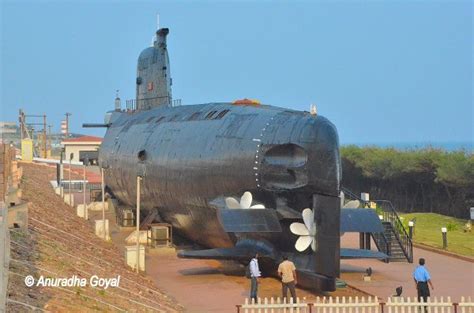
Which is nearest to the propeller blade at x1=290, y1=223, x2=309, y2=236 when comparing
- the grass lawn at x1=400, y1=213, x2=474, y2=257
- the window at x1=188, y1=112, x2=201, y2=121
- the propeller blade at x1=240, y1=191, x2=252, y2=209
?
the propeller blade at x1=240, y1=191, x2=252, y2=209

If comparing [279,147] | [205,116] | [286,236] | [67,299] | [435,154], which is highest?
[435,154]

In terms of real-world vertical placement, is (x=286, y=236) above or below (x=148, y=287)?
above

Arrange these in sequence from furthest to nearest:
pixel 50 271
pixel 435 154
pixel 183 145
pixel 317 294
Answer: pixel 435 154 → pixel 183 145 → pixel 317 294 → pixel 50 271

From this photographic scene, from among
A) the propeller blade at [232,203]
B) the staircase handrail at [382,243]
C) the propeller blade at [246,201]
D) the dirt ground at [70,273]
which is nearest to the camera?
the dirt ground at [70,273]

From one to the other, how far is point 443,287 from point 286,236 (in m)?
4.52

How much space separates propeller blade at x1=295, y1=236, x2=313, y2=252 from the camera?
17250mm

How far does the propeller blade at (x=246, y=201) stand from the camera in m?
18.6

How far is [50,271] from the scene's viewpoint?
580 inches

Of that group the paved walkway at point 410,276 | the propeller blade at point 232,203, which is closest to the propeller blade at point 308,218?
the propeller blade at point 232,203

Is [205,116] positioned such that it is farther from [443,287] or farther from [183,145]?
[443,287]

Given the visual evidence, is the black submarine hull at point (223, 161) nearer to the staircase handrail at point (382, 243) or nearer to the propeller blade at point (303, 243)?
the propeller blade at point (303, 243)

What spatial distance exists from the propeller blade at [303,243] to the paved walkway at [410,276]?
Answer: 2266mm

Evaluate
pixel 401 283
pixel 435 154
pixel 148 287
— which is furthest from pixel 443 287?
pixel 435 154

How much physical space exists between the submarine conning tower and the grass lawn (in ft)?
44.9
